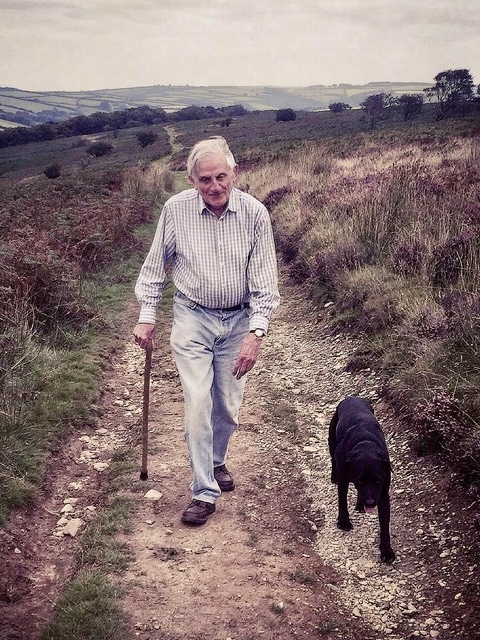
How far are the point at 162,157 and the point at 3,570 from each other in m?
39.9

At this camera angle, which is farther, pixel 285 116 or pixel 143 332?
pixel 285 116

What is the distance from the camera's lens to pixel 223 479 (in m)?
4.17

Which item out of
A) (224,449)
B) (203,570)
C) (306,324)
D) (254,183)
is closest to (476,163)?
(306,324)

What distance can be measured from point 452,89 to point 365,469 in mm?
48007

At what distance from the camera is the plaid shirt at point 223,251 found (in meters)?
3.59

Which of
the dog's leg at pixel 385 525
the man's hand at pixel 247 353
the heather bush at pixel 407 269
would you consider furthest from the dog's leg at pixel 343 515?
the man's hand at pixel 247 353

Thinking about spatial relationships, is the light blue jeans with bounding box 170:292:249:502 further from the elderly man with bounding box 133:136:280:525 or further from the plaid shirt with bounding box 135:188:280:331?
the plaid shirt with bounding box 135:188:280:331

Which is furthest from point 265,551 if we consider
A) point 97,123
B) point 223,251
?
point 97,123

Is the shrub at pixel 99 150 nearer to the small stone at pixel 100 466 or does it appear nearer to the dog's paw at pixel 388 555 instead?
the small stone at pixel 100 466

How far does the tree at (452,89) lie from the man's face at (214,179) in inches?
1669

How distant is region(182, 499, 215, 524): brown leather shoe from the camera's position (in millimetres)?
3717

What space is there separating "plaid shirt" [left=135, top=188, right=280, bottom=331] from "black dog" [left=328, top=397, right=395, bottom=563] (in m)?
0.92

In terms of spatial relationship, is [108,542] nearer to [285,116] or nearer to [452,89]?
[452,89]

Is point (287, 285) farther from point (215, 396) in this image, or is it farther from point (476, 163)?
point (215, 396)
